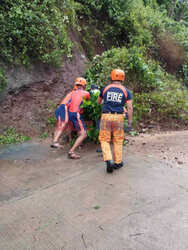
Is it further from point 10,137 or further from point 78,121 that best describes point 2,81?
point 78,121

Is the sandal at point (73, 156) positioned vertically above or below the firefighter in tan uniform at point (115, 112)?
below

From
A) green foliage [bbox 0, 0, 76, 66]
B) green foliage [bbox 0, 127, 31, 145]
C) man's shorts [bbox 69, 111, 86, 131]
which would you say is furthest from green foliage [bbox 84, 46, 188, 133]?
green foliage [bbox 0, 127, 31, 145]

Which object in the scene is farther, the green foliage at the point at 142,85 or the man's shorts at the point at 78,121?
the green foliage at the point at 142,85

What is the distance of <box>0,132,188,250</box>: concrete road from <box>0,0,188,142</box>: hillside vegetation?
6.40ft

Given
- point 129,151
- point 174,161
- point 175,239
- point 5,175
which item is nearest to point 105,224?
point 175,239

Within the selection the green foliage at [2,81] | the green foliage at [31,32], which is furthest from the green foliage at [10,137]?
the green foliage at [31,32]

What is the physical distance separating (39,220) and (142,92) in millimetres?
6117

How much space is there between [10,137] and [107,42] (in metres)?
7.28

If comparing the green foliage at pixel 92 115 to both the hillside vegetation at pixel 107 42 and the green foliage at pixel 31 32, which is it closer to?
the hillside vegetation at pixel 107 42

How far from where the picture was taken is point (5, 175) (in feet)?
12.2

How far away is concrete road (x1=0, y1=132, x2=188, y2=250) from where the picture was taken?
7.22 ft

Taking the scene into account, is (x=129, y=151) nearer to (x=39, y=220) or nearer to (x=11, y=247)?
(x=39, y=220)

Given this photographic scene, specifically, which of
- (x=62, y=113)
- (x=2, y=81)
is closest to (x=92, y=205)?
(x=62, y=113)

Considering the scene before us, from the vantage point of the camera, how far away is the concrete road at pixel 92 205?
2.20 m
